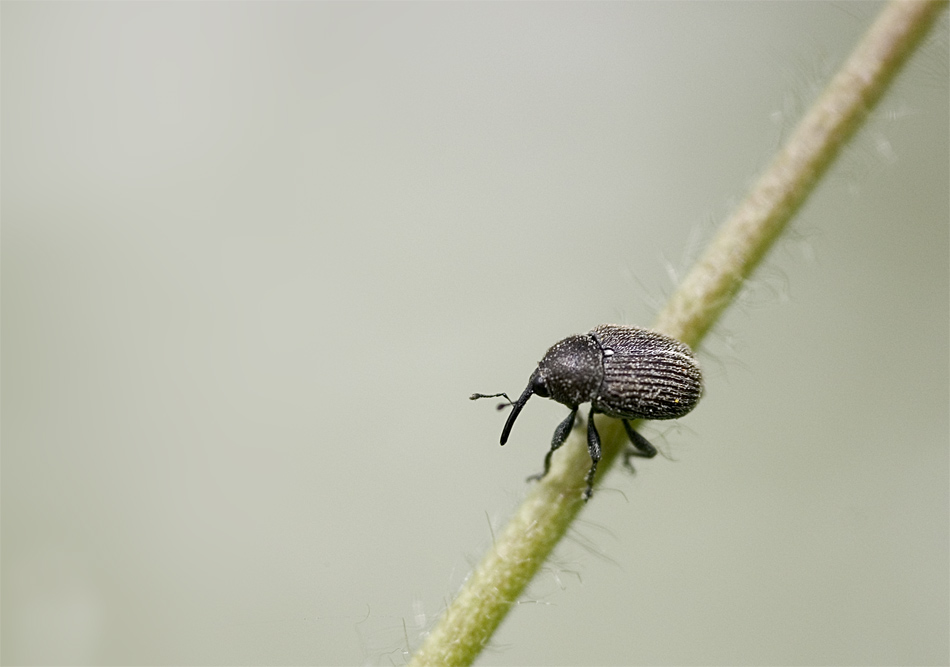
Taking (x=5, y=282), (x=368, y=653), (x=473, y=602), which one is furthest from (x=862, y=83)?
(x=5, y=282)

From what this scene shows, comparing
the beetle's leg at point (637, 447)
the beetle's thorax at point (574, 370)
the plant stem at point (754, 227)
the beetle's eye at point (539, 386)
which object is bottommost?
the beetle's leg at point (637, 447)

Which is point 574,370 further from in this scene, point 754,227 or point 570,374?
point 754,227

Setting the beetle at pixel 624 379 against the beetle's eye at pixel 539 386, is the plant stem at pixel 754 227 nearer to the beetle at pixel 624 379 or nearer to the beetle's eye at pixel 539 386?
the beetle at pixel 624 379

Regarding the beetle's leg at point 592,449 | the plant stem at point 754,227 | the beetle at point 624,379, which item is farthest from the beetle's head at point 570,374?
the plant stem at point 754,227

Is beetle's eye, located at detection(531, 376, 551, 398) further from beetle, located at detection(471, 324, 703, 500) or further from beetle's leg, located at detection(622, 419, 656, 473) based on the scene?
beetle's leg, located at detection(622, 419, 656, 473)

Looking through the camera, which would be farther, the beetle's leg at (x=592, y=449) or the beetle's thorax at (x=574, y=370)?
the beetle's thorax at (x=574, y=370)

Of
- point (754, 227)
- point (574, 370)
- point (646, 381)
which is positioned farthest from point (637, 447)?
point (754, 227)

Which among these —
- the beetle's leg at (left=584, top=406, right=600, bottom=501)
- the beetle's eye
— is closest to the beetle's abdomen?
the beetle's leg at (left=584, top=406, right=600, bottom=501)
